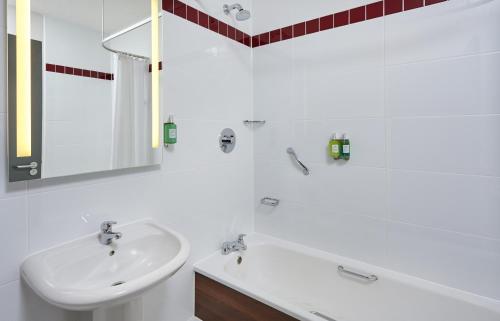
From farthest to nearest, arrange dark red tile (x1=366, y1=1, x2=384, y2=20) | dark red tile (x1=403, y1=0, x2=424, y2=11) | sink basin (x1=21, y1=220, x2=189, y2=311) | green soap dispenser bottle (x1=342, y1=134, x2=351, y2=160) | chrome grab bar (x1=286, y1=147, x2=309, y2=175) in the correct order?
chrome grab bar (x1=286, y1=147, x2=309, y2=175), green soap dispenser bottle (x1=342, y1=134, x2=351, y2=160), dark red tile (x1=366, y1=1, x2=384, y2=20), dark red tile (x1=403, y1=0, x2=424, y2=11), sink basin (x1=21, y1=220, x2=189, y2=311)

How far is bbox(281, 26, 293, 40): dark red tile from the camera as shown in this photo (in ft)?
6.25

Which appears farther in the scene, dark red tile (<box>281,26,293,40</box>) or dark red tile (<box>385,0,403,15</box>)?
dark red tile (<box>281,26,293,40</box>)

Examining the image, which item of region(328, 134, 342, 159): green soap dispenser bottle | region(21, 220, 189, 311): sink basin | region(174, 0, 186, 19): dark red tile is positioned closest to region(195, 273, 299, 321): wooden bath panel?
region(21, 220, 189, 311): sink basin

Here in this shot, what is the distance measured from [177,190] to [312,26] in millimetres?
1383

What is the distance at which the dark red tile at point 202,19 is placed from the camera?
5.57 feet

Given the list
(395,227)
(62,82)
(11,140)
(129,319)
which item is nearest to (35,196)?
(11,140)

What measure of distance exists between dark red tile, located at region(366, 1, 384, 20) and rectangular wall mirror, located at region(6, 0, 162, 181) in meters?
1.19

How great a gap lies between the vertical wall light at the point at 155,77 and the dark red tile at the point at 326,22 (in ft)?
3.34

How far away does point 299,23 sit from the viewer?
1860 mm

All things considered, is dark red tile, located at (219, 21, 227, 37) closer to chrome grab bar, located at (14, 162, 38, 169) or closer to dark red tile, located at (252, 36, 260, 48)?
dark red tile, located at (252, 36, 260, 48)

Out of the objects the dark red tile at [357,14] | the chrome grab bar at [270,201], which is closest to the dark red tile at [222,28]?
the dark red tile at [357,14]

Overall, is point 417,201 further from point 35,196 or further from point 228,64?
point 35,196

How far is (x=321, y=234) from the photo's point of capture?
183 centimetres

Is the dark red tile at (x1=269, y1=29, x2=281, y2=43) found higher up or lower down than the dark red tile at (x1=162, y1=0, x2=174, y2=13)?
higher up
